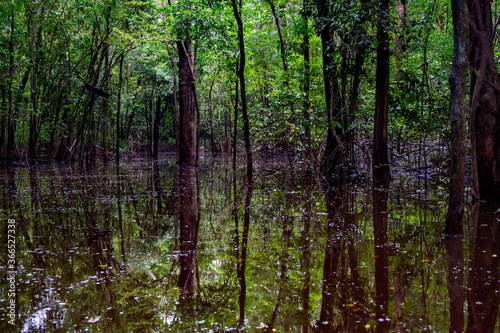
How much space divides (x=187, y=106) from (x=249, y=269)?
58.0 ft

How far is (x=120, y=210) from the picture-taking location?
7.88 m

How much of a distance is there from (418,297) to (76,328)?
3.07 m

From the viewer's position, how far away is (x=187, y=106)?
2092 centimetres

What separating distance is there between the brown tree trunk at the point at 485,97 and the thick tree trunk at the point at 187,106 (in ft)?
45.8

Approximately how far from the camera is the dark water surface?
3.09 metres

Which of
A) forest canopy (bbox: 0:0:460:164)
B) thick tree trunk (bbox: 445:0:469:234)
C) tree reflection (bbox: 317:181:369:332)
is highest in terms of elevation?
forest canopy (bbox: 0:0:460:164)

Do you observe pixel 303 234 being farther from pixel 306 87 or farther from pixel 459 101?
pixel 306 87

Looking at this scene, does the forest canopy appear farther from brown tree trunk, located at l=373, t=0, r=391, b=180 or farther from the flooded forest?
brown tree trunk, located at l=373, t=0, r=391, b=180

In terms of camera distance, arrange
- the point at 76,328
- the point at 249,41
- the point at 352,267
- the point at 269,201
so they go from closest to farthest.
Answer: the point at 76,328, the point at 352,267, the point at 269,201, the point at 249,41

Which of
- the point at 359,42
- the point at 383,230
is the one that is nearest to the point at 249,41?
the point at 359,42

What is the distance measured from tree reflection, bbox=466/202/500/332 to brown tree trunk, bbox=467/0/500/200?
1888mm

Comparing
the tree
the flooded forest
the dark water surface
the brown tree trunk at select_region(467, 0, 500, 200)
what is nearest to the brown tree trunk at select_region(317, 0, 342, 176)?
the flooded forest

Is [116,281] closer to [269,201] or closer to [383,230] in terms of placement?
[383,230]

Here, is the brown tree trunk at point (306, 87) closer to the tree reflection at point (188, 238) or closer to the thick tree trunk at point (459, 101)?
the tree reflection at point (188, 238)
